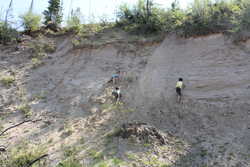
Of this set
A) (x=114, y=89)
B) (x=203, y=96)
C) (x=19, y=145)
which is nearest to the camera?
(x=19, y=145)

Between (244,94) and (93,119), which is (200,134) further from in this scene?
(93,119)

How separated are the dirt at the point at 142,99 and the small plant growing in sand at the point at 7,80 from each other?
265mm

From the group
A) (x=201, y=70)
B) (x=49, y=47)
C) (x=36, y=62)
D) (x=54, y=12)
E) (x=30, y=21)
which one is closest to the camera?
(x=201, y=70)

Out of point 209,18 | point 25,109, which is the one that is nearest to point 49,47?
point 25,109

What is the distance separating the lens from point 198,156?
6.88 metres

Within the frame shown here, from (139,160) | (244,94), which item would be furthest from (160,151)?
(244,94)

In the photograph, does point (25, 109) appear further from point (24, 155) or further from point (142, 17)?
point (142, 17)

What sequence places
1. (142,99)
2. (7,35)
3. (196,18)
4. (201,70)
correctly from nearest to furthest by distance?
(142,99) → (201,70) → (196,18) → (7,35)

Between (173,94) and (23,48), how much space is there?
1128cm

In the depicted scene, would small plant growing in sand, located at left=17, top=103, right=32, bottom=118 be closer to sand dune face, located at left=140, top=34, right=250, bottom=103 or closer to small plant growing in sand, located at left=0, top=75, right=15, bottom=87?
small plant growing in sand, located at left=0, top=75, right=15, bottom=87

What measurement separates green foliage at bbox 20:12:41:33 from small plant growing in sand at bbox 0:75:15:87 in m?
6.48

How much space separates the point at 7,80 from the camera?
1292 centimetres

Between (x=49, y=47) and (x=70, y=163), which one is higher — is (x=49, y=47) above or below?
above

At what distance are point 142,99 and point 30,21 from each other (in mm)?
12385
